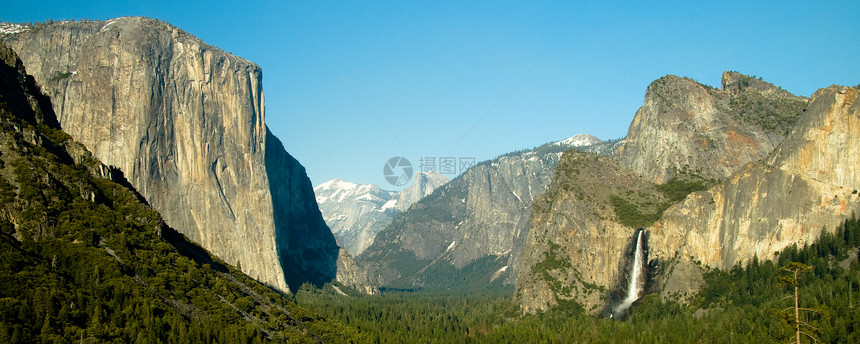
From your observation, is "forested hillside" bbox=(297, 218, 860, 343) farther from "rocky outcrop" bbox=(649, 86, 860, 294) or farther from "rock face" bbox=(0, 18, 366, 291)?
"rock face" bbox=(0, 18, 366, 291)

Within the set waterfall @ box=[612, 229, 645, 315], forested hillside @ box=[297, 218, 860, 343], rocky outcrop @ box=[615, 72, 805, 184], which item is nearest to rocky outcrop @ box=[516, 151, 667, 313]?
waterfall @ box=[612, 229, 645, 315]

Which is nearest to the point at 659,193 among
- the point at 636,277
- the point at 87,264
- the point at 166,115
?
the point at 636,277

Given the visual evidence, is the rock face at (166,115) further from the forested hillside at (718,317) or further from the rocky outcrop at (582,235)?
the rocky outcrop at (582,235)

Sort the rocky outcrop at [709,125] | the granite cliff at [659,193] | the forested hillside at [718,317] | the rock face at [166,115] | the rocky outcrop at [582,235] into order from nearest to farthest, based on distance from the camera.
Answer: the forested hillside at [718,317] < the granite cliff at [659,193] < the rocky outcrop at [582,235] < the rocky outcrop at [709,125] < the rock face at [166,115]

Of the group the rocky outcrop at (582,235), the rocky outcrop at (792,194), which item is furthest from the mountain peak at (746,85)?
the rocky outcrop at (792,194)

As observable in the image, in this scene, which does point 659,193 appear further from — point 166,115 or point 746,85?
point 166,115

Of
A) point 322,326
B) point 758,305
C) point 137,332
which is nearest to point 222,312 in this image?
point 137,332
